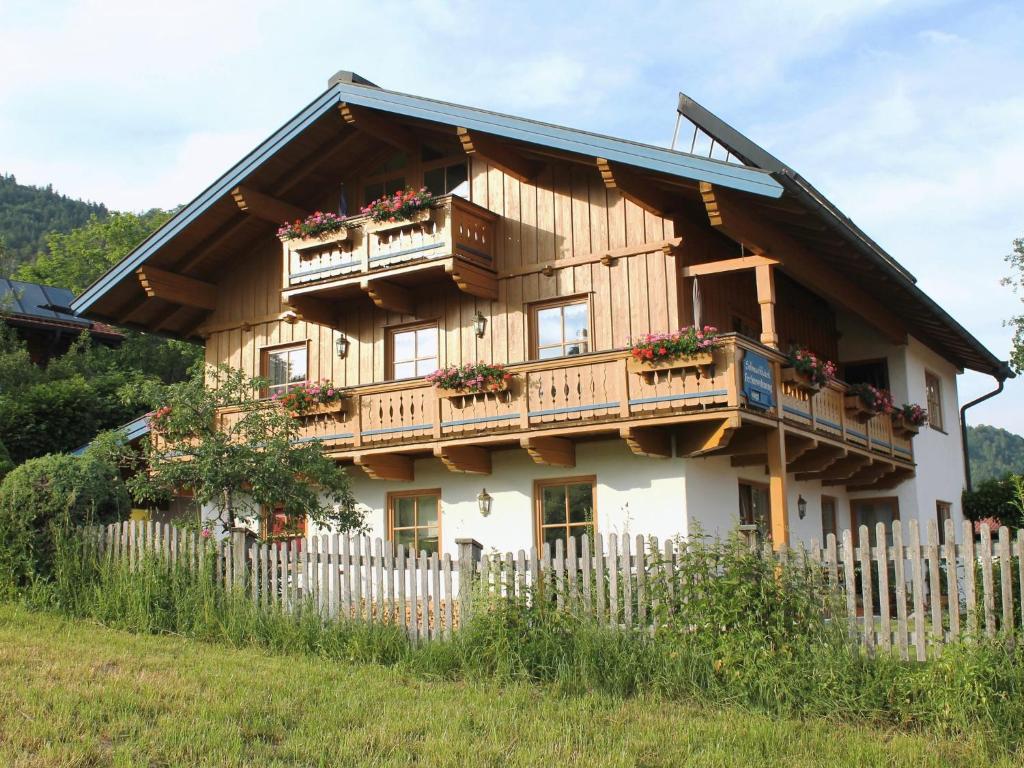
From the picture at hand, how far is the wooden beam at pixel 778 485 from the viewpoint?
14727mm

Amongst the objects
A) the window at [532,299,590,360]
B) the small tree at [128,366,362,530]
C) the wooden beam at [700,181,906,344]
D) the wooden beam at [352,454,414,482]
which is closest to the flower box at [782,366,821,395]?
the wooden beam at [700,181,906,344]

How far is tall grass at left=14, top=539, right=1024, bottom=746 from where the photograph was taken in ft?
24.3

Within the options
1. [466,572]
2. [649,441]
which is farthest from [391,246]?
[466,572]

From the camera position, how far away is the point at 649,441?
15070 mm

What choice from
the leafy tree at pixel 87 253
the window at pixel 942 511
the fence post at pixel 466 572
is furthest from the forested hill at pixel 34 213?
the fence post at pixel 466 572

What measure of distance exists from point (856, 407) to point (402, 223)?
312 inches

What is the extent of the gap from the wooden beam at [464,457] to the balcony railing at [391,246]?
290 cm

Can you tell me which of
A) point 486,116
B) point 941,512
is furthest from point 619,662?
point 941,512

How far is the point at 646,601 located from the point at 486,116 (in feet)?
30.8

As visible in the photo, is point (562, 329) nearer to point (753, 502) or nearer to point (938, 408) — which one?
point (753, 502)

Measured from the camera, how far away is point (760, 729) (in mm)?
7211

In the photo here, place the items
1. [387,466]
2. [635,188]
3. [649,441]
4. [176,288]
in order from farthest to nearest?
[176,288]
[387,466]
[635,188]
[649,441]

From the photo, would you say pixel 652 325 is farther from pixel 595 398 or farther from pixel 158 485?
pixel 158 485

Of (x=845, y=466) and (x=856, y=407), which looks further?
(x=845, y=466)
